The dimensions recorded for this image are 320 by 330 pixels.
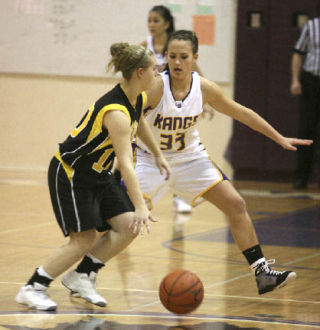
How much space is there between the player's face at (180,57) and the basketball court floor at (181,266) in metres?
1.32

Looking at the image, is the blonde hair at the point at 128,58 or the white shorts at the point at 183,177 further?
the white shorts at the point at 183,177

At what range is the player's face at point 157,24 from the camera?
8.35 metres

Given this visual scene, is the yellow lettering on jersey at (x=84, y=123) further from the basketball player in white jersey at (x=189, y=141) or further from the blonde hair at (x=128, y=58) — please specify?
the basketball player in white jersey at (x=189, y=141)

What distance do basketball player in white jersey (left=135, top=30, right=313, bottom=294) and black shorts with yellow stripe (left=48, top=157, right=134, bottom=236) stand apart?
2.04 feet

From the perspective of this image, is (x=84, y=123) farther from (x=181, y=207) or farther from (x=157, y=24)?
(x=181, y=207)

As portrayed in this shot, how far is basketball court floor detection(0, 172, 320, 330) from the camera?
14.3 ft

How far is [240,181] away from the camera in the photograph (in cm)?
1152

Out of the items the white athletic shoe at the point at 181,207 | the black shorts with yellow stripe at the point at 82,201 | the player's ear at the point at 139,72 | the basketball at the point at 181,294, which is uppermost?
the player's ear at the point at 139,72

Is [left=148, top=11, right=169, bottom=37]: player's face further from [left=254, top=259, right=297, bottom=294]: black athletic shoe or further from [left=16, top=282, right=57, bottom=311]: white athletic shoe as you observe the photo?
[left=16, top=282, right=57, bottom=311]: white athletic shoe

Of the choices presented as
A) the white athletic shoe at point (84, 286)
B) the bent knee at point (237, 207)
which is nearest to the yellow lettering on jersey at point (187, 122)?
the bent knee at point (237, 207)

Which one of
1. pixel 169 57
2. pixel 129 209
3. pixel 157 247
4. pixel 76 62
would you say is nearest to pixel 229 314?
pixel 129 209

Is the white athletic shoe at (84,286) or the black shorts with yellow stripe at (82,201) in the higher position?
the black shorts with yellow stripe at (82,201)

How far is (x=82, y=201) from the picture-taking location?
4.54 meters

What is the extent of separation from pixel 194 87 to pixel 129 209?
3.27 ft
